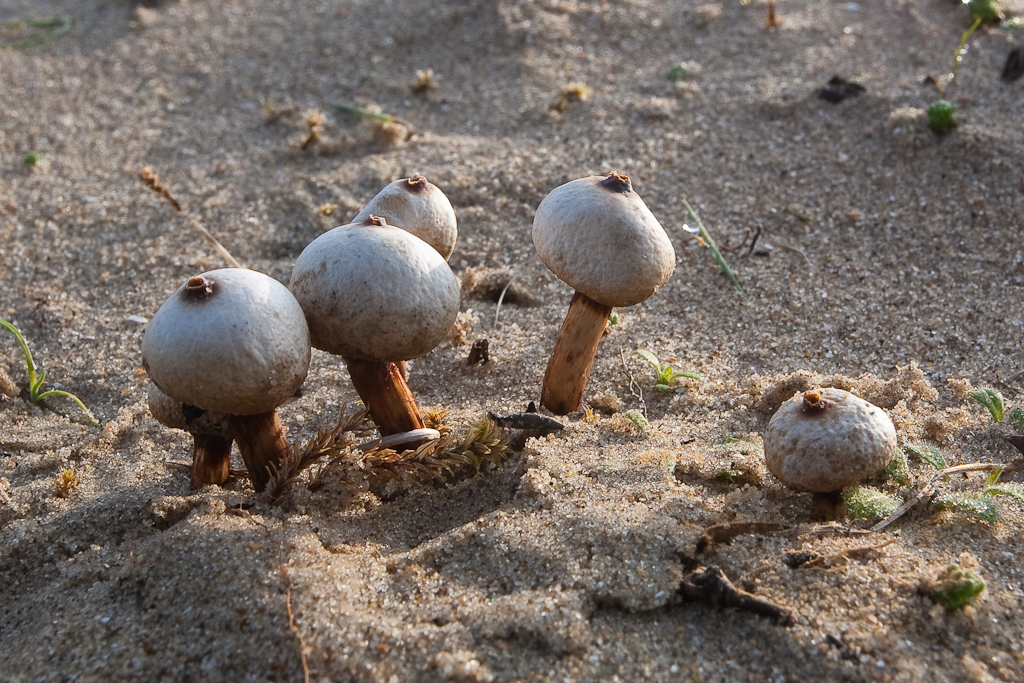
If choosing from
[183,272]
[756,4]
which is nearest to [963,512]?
[183,272]

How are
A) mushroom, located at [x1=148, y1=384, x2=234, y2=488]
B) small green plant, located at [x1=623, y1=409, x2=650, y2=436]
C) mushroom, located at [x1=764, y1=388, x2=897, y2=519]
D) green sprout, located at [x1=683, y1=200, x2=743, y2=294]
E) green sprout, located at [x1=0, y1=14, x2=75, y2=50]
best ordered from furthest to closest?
green sprout, located at [x1=0, y1=14, x2=75, y2=50] < green sprout, located at [x1=683, y1=200, x2=743, y2=294] < small green plant, located at [x1=623, y1=409, x2=650, y2=436] < mushroom, located at [x1=148, y1=384, x2=234, y2=488] < mushroom, located at [x1=764, y1=388, x2=897, y2=519]

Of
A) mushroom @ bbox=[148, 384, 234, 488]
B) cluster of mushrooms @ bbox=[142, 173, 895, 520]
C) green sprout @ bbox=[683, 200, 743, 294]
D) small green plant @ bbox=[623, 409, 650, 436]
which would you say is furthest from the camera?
green sprout @ bbox=[683, 200, 743, 294]

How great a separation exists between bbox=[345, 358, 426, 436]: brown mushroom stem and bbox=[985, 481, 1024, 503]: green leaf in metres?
1.89

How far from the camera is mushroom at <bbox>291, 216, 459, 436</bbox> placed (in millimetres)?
2338

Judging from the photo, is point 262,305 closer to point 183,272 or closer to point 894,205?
point 183,272

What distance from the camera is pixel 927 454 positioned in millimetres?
2750

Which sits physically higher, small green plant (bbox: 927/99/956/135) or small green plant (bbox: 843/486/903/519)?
small green plant (bbox: 927/99/956/135)

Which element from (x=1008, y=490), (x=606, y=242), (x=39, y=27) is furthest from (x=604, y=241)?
(x=39, y=27)

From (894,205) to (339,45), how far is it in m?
4.39

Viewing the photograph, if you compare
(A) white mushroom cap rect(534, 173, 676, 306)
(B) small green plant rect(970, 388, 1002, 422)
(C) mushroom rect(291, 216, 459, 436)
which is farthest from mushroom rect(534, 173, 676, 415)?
(B) small green plant rect(970, 388, 1002, 422)

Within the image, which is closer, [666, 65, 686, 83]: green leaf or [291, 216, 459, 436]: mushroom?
[291, 216, 459, 436]: mushroom

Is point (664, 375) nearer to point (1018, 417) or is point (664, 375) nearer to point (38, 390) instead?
point (1018, 417)

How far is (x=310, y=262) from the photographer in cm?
240

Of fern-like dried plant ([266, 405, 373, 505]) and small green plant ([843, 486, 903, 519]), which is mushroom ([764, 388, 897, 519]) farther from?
fern-like dried plant ([266, 405, 373, 505])
